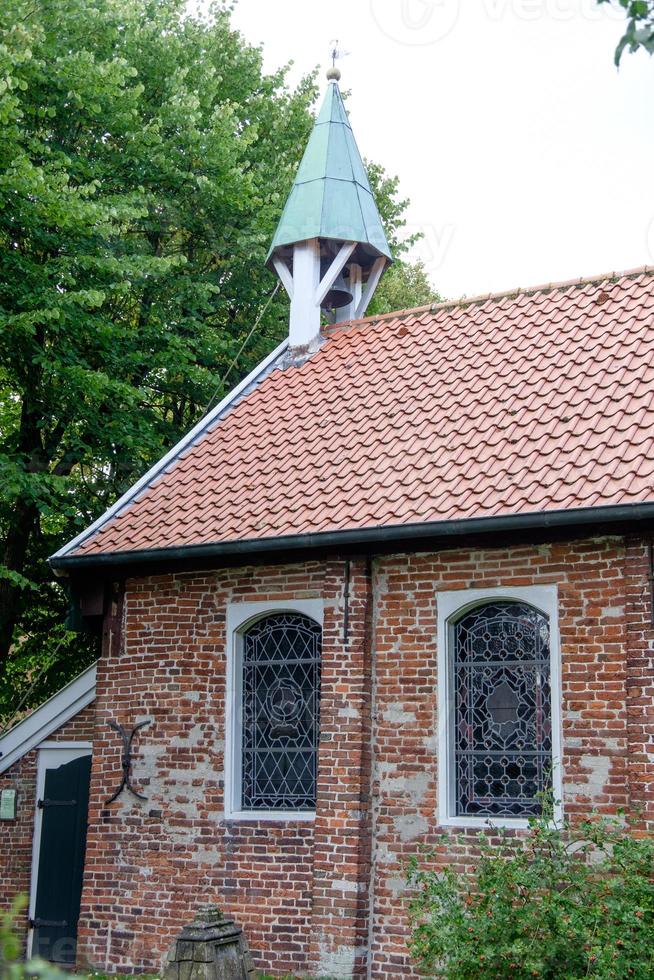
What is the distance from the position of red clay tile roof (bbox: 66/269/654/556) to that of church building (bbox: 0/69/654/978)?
0.12 ft

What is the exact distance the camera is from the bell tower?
14.8 metres

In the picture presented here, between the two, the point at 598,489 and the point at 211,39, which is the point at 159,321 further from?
the point at 598,489

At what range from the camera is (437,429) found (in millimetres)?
11273

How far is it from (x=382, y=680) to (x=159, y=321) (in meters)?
8.66

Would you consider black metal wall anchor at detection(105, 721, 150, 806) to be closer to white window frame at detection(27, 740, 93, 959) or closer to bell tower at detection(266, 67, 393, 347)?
white window frame at detection(27, 740, 93, 959)

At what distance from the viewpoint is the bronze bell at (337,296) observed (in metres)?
15.6

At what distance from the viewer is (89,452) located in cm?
1566

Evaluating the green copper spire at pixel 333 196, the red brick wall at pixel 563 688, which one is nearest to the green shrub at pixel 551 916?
A: the red brick wall at pixel 563 688

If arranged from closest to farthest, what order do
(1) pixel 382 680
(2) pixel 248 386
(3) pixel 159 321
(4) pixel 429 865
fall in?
(4) pixel 429 865, (1) pixel 382 680, (2) pixel 248 386, (3) pixel 159 321

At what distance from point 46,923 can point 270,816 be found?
3.68 m

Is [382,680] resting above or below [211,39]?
below

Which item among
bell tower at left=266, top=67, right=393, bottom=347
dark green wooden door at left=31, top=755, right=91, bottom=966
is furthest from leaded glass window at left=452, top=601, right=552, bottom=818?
bell tower at left=266, top=67, right=393, bottom=347

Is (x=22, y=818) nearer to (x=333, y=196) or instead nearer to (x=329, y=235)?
(x=329, y=235)

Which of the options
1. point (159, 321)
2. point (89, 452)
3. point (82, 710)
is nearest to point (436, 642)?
point (82, 710)
